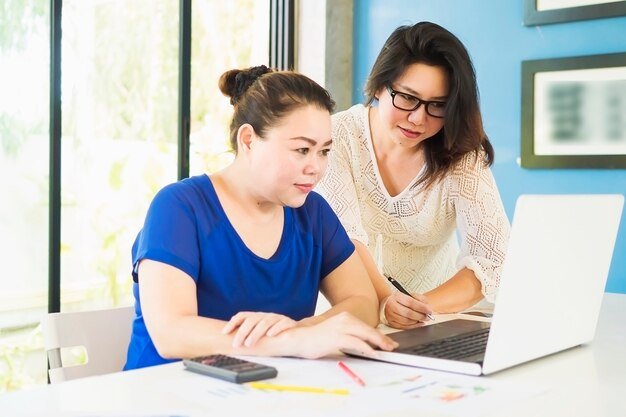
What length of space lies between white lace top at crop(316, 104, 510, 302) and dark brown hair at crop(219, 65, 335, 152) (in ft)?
1.40

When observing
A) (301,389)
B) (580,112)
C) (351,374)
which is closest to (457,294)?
(351,374)

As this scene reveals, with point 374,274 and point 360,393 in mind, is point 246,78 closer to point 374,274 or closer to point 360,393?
point 374,274

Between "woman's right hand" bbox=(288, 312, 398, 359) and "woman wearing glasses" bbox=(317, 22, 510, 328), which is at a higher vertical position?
"woman wearing glasses" bbox=(317, 22, 510, 328)

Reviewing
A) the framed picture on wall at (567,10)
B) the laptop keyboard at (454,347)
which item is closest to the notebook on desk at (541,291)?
the laptop keyboard at (454,347)

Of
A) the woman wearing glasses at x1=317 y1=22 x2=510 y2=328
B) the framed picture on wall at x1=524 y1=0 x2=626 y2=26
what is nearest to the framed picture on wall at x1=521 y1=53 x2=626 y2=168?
the framed picture on wall at x1=524 y1=0 x2=626 y2=26

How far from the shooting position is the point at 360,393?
3.77 feet

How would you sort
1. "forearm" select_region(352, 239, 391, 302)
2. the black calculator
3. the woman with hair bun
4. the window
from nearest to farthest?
the black calculator
the woman with hair bun
"forearm" select_region(352, 239, 391, 302)
the window

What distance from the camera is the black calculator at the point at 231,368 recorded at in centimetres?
120

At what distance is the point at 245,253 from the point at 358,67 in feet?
7.88

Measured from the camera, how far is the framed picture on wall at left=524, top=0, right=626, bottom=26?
3168mm

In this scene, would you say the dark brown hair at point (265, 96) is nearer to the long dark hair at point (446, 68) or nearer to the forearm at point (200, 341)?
the long dark hair at point (446, 68)

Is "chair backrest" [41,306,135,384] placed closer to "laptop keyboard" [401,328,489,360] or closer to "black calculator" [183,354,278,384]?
"black calculator" [183,354,278,384]

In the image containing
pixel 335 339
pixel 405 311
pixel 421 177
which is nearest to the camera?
pixel 335 339

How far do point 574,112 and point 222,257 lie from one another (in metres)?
2.05
